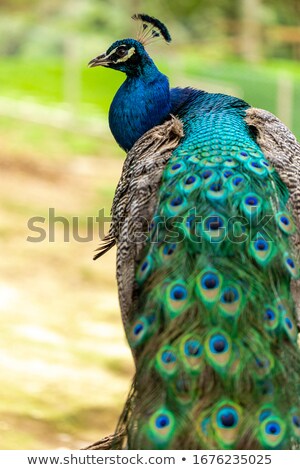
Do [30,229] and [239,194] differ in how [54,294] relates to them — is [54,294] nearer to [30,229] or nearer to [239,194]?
[30,229]

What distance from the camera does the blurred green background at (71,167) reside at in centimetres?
595

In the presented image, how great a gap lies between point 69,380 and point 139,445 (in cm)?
322

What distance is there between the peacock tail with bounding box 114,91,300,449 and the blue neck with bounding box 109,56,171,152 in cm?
82

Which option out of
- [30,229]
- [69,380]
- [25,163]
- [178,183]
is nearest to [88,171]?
[25,163]

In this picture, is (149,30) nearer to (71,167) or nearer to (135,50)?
(135,50)

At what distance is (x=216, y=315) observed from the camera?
10.3 feet

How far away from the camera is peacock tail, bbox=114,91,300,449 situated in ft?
10.0

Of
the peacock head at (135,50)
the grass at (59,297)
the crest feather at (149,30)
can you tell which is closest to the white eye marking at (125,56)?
the peacock head at (135,50)

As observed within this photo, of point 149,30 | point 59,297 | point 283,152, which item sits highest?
point 149,30

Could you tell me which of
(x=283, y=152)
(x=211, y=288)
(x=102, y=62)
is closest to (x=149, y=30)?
(x=102, y=62)

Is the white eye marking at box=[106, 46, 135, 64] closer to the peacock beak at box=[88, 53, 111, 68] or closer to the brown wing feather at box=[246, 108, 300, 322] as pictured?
the peacock beak at box=[88, 53, 111, 68]

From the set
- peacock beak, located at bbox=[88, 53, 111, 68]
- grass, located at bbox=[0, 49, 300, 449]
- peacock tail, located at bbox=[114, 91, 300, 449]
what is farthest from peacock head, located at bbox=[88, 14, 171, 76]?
grass, located at bbox=[0, 49, 300, 449]

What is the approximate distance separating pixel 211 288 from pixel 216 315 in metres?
0.11

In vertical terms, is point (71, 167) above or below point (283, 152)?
above
